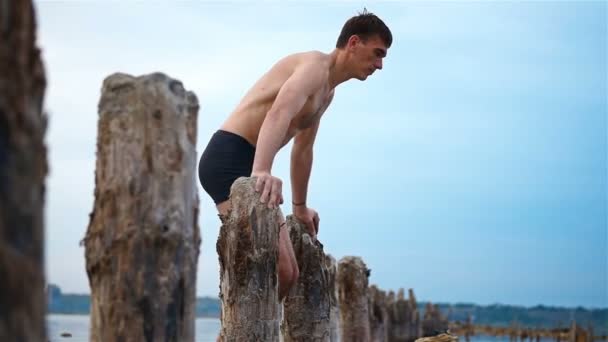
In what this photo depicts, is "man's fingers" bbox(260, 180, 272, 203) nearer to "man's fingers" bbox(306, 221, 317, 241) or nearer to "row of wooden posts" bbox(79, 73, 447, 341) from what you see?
"row of wooden posts" bbox(79, 73, 447, 341)

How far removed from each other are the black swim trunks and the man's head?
1006 mm

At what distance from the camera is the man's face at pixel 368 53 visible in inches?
247

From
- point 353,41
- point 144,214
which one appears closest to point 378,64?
point 353,41

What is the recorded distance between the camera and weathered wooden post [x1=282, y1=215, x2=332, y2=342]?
21.3 ft

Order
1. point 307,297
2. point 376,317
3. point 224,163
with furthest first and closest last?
1. point 376,317
2. point 307,297
3. point 224,163

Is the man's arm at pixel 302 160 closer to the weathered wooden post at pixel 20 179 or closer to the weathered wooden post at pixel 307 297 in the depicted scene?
the weathered wooden post at pixel 307 297

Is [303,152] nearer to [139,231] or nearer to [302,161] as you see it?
[302,161]

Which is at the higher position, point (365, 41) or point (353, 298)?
point (365, 41)

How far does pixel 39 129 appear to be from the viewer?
187 centimetres

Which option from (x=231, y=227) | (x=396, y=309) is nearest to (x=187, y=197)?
(x=231, y=227)

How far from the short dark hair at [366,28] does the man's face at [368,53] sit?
1.4 inches

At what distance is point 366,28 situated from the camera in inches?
247

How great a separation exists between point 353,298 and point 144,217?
716cm

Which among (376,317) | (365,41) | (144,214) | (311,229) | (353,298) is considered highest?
(365,41)
